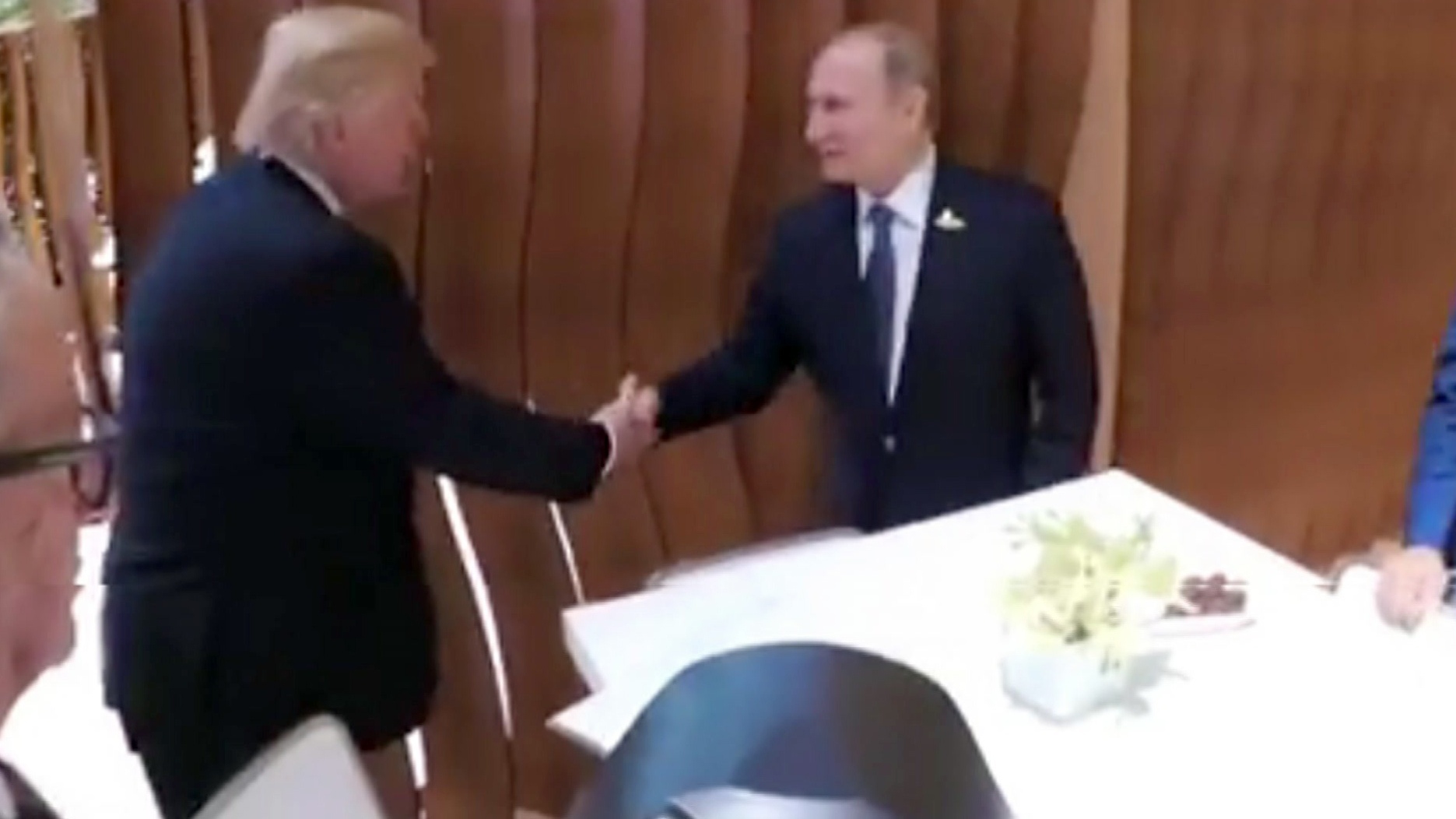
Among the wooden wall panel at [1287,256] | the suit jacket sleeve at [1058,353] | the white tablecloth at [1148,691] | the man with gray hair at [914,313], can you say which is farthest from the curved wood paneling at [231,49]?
the wooden wall panel at [1287,256]

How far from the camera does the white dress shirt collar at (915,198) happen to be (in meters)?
3.71

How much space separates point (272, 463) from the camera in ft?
10.2

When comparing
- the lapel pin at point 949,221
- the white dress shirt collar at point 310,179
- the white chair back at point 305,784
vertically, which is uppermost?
the white dress shirt collar at point 310,179

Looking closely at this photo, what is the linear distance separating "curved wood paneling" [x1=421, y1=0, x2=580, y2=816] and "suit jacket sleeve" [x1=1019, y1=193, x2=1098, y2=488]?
0.85 metres

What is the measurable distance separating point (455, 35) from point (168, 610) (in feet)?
3.52

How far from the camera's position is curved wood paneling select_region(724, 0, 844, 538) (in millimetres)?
4039

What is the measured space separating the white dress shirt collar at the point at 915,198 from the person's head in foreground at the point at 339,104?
2.80 feet

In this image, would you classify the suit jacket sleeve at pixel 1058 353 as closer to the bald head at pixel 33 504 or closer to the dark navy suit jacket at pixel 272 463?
the dark navy suit jacket at pixel 272 463

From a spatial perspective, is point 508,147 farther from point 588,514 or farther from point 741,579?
point 741,579

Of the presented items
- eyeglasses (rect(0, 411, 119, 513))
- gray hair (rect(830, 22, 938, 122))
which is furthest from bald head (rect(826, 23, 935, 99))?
eyeglasses (rect(0, 411, 119, 513))

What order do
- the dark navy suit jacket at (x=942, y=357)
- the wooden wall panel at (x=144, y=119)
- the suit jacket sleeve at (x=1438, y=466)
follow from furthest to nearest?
the dark navy suit jacket at (x=942, y=357), the wooden wall panel at (x=144, y=119), the suit jacket sleeve at (x=1438, y=466)

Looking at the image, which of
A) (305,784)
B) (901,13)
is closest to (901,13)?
(901,13)

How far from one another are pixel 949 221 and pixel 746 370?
426 millimetres

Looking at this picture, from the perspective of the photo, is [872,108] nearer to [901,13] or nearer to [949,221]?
[949,221]
